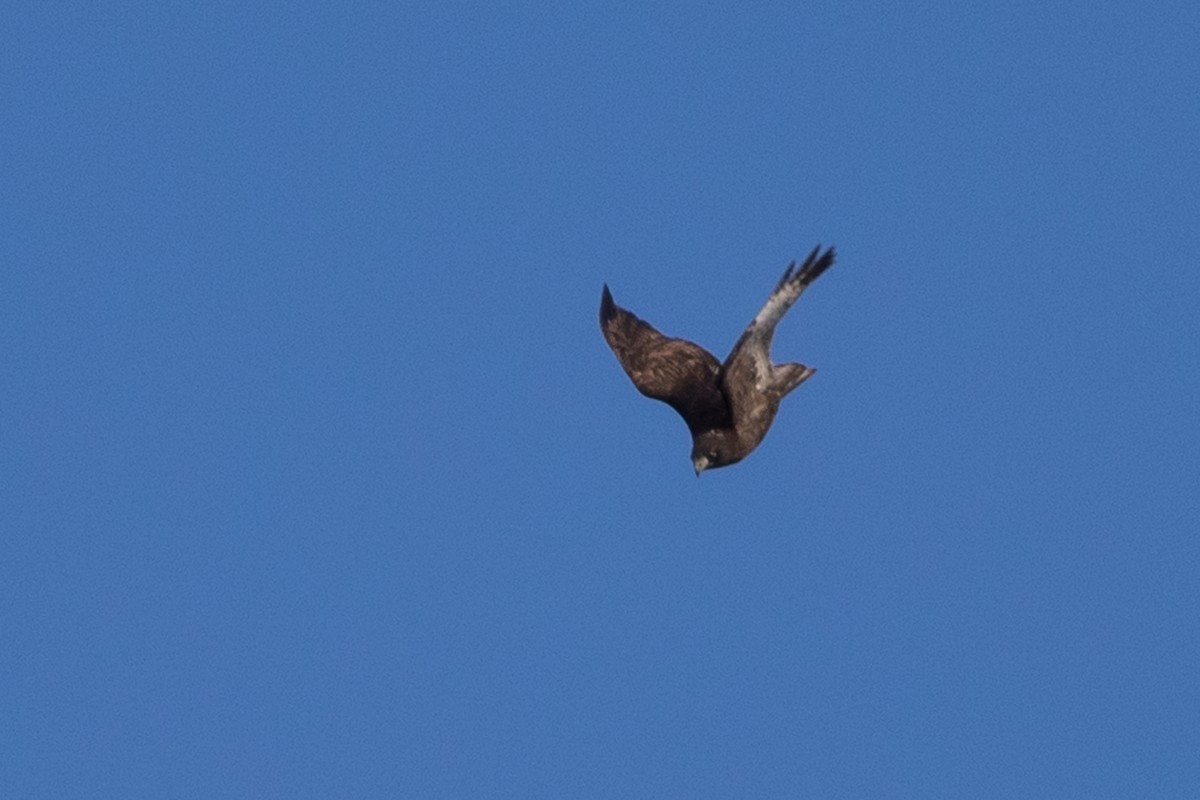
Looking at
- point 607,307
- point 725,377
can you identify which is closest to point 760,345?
point 725,377

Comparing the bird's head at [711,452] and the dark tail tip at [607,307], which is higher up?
the dark tail tip at [607,307]

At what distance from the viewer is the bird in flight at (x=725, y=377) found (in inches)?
1083

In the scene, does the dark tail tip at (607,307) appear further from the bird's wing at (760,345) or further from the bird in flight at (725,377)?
the bird's wing at (760,345)

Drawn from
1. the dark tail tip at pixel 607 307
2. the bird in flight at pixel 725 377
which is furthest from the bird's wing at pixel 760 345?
the dark tail tip at pixel 607 307

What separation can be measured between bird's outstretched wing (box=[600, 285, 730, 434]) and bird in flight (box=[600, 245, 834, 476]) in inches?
0.4

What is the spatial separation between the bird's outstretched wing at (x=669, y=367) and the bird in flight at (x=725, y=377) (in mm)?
10

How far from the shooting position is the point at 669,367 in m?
29.5

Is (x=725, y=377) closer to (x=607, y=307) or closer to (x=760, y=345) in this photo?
(x=760, y=345)

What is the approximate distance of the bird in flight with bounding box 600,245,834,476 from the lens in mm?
27516

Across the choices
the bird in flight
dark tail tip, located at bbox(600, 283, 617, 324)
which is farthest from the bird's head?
dark tail tip, located at bbox(600, 283, 617, 324)

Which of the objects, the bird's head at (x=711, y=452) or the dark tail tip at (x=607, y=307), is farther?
the dark tail tip at (x=607, y=307)

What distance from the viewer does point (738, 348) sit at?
27500 millimetres

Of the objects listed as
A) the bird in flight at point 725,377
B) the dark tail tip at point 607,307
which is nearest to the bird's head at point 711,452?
the bird in flight at point 725,377

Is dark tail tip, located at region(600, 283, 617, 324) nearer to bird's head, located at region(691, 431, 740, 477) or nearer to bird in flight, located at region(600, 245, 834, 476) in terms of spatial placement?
bird in flight, located at region(600, 245, 834, 476)
